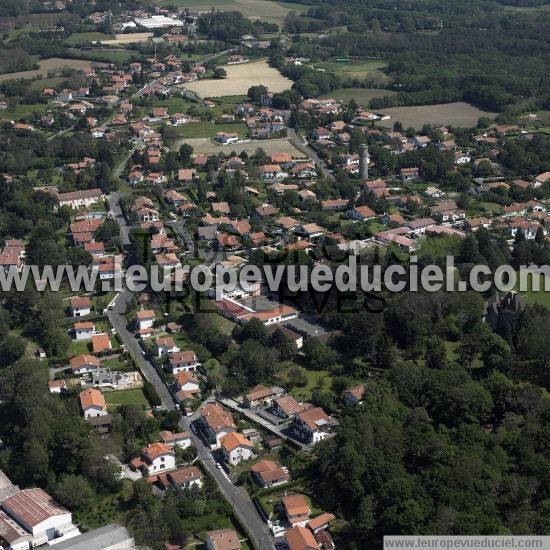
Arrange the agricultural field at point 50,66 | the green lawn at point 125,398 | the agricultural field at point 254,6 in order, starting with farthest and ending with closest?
the agricultural field at point 254,6, the agricultural field at point 50,66, the green lawn at point 125,398

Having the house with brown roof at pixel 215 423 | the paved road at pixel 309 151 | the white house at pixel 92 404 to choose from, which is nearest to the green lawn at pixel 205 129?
the paved road at pixel 309 151

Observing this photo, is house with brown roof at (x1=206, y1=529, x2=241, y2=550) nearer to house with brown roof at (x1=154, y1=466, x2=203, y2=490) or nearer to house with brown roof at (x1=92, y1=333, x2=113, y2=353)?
house with brown roof at (x1=154, y1=466, x2=203, y2=490)

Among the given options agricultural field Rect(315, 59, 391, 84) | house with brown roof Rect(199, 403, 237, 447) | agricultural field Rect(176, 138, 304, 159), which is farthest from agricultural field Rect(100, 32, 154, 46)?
house with brown roof Rect(199, 403, 237, 447)

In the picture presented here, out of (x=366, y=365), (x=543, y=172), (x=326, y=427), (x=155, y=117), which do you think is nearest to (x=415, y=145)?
(x=543, y=172)

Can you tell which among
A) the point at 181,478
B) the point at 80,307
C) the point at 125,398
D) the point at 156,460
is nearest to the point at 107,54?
the point at 80,307

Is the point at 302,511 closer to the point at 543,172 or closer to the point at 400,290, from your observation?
the point at 400,290

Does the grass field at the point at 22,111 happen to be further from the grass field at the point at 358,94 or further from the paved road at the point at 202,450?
the paved road at the point at 202,450
